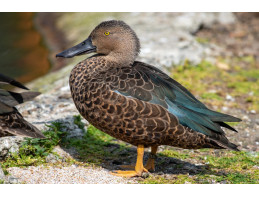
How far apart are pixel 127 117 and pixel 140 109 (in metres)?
0.15

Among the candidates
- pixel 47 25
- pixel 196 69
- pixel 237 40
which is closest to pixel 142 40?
pixel 196 69

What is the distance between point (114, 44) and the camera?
485 cm

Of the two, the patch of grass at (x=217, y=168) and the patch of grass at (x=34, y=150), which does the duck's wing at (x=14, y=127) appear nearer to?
the patch of grass at (x=34, y=150)

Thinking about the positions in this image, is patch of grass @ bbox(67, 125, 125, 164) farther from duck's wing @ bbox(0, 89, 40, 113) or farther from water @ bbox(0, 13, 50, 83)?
water @ bbox(0, 13, 50, 83)

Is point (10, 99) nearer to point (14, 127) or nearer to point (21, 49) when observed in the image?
point (14, 127)

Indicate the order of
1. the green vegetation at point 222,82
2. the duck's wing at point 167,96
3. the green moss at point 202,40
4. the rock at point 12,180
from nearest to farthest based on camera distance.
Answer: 1. the rock at point 12,180
2. the duck's wing at point 167,96
3. the green vegetation at point 222,82
4. the green moss at point 202,40

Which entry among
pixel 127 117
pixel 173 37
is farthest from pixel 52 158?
pixel 173 37

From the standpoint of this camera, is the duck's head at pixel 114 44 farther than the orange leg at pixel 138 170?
Yes

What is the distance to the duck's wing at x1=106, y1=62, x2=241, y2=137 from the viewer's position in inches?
173

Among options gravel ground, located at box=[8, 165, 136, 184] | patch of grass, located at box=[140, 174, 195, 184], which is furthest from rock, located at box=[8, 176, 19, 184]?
patch of grass, located at box=[140, 174, 195, 184]

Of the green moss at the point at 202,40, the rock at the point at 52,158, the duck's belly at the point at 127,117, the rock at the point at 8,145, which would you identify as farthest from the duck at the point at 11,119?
the green moss at the point at 202,40

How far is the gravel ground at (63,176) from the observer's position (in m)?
4.26

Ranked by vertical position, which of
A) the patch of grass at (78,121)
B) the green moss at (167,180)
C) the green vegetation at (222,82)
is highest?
the green vegetation at (222,82)

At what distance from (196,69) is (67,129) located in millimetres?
3430
